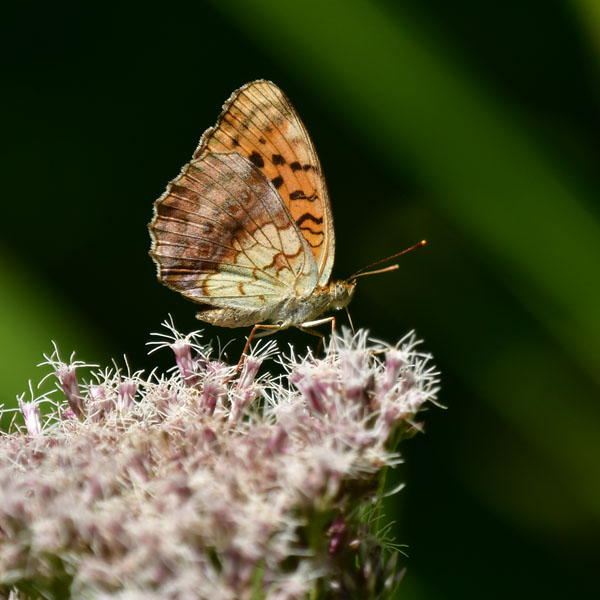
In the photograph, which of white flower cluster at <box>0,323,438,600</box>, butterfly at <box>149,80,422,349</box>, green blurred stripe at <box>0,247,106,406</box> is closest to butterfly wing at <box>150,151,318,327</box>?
butterfly at <box>149,80,422,349</box>

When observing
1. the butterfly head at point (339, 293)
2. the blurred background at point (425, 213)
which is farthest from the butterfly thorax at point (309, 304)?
the blurred background at point (425, 213)

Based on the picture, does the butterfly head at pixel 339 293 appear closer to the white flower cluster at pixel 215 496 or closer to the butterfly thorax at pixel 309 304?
the butterfly thorax at pixel 309 304

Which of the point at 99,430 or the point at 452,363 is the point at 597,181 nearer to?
the point at 452,363

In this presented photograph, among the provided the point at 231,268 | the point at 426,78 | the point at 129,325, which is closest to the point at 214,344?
the point at 129,325

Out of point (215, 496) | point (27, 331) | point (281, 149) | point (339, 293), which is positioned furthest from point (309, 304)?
point (215, 496)

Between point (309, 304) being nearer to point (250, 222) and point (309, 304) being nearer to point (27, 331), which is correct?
point (250, 222)

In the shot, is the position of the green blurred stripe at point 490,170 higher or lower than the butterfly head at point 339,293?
higher
